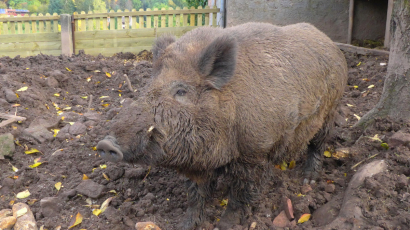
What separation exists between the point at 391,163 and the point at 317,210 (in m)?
0.90

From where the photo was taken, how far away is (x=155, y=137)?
2.71 metres

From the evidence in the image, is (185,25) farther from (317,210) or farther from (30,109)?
(317,210)

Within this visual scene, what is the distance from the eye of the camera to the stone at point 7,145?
14.8 feet

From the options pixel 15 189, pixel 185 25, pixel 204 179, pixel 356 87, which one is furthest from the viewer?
pixel 185 25

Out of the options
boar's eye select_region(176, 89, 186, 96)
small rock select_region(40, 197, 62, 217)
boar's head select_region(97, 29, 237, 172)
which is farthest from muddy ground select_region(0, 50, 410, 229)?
boar's eye select_region(176, 89, 186, 96)

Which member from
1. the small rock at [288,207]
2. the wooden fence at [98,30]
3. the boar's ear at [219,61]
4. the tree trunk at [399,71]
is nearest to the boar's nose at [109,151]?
the boar's ear at [219,61]

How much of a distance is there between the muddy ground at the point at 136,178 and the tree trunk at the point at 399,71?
0.74 feet

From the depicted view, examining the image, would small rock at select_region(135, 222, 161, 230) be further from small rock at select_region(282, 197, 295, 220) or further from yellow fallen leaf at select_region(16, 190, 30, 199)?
yellow fallen leaf at select_region(16, 190, 30, 199)

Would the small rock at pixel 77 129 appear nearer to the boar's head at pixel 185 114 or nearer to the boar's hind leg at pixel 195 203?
the boar's hind leg at pixel 195 203

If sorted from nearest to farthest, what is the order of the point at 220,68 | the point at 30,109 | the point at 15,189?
the point at 220,68, the point at 15,189, the point at 30,109

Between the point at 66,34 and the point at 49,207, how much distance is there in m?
8.46

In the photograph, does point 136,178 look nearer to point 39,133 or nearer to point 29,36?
point 39,133

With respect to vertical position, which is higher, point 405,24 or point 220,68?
point 405,24

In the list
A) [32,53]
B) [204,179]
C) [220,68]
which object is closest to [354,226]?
[204,179]
